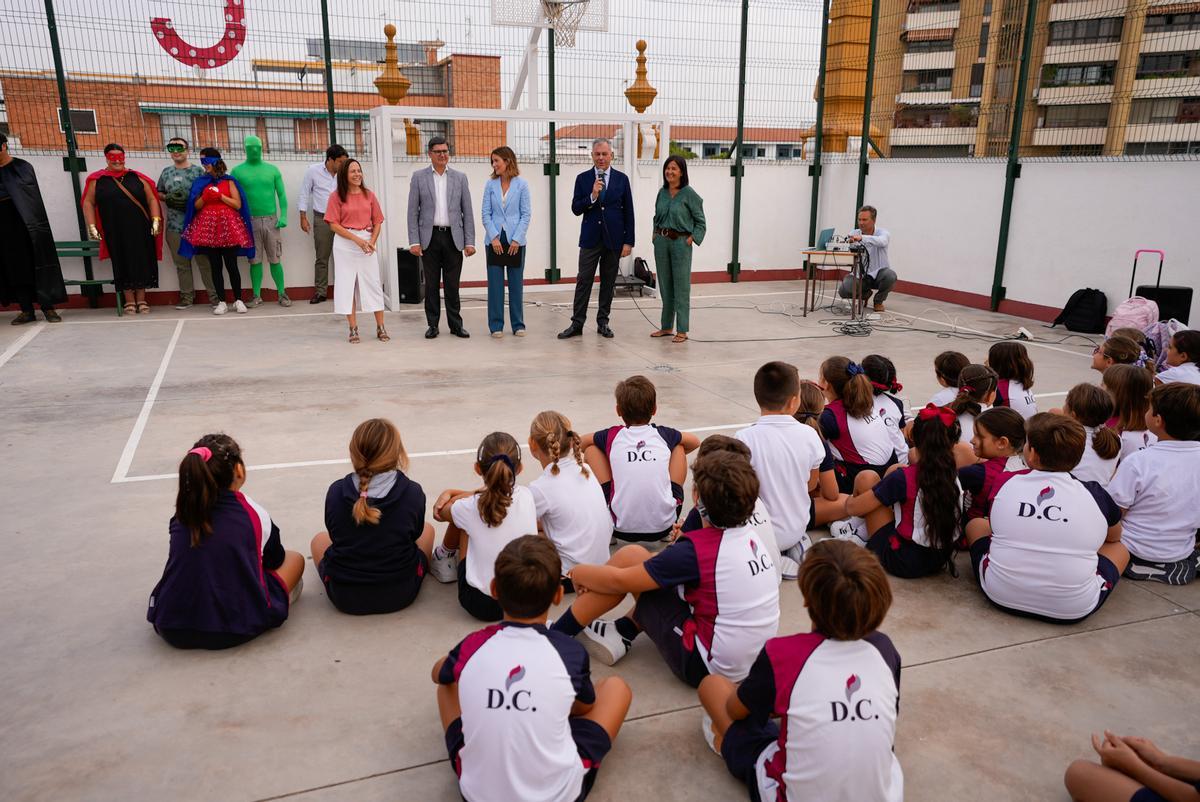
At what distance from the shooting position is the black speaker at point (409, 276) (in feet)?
33.4

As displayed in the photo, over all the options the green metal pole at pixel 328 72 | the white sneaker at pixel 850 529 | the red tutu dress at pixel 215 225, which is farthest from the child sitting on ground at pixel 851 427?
the green metal pole at pixel 328 72

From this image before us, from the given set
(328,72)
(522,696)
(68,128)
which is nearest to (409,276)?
(328,72)

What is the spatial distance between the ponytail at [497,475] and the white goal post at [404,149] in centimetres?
715

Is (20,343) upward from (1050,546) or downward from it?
downward

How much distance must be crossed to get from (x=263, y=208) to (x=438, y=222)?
2823 mm

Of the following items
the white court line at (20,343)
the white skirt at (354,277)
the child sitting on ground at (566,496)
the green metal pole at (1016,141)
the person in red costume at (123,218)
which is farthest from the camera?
the green metal pole at (1016,141)

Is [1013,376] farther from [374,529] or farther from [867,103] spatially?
[867,103]

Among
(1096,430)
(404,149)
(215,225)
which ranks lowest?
(1096,430)

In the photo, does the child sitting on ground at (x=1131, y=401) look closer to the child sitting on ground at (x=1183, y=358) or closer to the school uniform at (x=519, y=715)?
the child sitting on ground at (x=1183, y=358)

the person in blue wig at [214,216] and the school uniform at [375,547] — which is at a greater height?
the person in blue wig at [214,216]

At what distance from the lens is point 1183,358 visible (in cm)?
459

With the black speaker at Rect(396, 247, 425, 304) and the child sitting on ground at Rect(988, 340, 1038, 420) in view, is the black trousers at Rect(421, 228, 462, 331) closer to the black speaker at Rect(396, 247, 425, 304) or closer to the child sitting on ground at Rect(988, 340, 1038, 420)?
the black speaker at Rect(396, 247, 425, 304)

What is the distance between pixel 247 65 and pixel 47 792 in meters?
9.28

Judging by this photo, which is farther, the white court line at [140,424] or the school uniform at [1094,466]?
the white court line at [140,424]
